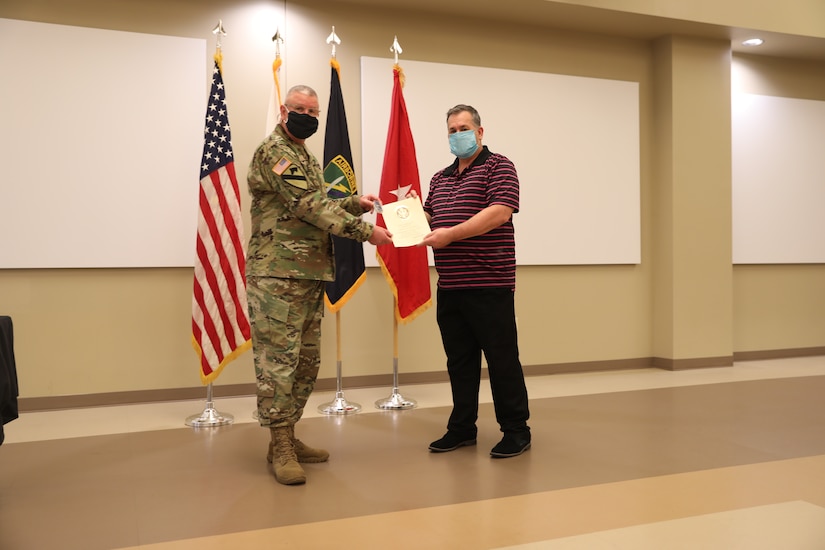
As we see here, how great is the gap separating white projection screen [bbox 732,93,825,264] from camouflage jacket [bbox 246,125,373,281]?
4.39 meters

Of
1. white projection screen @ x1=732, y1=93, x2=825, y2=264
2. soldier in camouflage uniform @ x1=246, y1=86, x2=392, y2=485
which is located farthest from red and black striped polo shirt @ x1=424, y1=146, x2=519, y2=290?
white projection screen @ x1=732, y1=93, x2=825, y2=264

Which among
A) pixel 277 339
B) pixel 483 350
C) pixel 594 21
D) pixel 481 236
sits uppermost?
pixel 594 21

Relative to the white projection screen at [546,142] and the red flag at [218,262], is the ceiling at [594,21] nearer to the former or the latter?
the white projection screen at [546,142]

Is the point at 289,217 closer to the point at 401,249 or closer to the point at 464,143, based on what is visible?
the point at 464,143

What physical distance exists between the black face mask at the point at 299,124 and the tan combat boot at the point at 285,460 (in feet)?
3.93

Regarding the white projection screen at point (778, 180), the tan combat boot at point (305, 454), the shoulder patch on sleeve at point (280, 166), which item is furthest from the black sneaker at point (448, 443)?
the white projection screen at point (778, 180)

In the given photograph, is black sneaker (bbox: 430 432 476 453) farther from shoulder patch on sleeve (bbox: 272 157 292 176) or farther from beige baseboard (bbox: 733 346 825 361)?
beige baseboard (bbox: 733 346 825 361)

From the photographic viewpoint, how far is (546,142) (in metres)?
5.20

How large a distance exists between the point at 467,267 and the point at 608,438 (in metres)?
1.12

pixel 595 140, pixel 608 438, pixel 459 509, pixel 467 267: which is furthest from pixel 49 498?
pixel 595 140

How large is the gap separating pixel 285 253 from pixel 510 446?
1.27 m

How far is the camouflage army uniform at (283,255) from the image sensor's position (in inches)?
103

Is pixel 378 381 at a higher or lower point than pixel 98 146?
lower

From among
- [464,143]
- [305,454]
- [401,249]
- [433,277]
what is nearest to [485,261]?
[464,143]
